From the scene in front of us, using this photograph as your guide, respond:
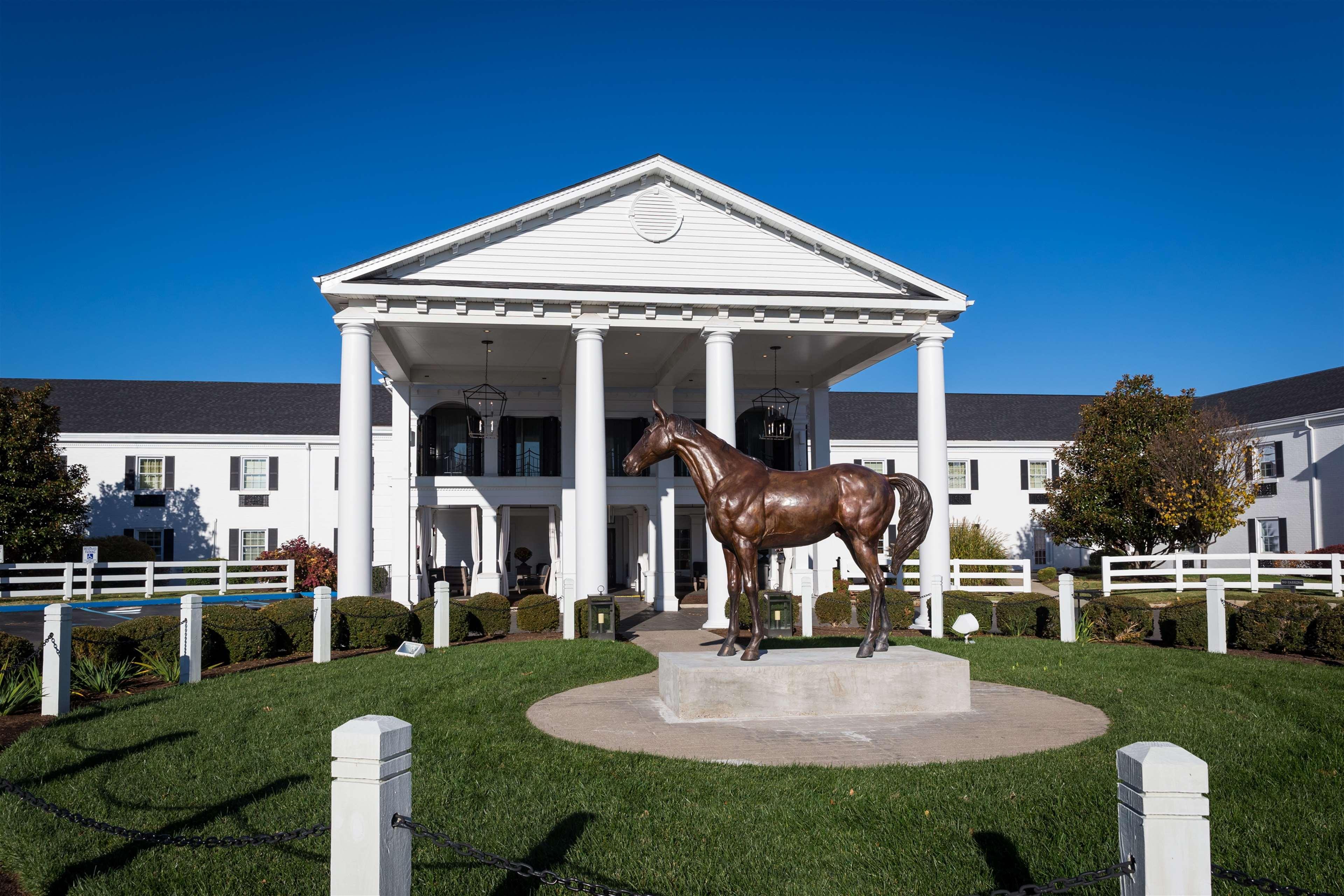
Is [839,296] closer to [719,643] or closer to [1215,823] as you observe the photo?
[719,643]

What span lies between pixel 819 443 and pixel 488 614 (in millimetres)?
13423

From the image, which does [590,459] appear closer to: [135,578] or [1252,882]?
[1252,882]

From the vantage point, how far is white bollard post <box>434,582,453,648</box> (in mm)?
17797

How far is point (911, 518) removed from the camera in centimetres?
1123

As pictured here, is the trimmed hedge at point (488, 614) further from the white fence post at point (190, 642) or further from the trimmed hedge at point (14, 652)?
the trimmed hedge at point (14, 652)

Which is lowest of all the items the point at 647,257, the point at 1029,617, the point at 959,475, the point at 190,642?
the point at 1029,617

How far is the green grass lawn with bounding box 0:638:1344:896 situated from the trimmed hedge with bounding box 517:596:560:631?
900 centimetres

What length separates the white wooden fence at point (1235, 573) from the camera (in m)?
26.3

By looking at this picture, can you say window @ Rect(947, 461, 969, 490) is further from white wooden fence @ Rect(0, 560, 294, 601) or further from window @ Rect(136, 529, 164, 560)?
window @ Rect(136, 529, 164, 560)

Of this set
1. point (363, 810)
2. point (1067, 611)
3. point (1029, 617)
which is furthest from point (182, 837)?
point (1029, 617)

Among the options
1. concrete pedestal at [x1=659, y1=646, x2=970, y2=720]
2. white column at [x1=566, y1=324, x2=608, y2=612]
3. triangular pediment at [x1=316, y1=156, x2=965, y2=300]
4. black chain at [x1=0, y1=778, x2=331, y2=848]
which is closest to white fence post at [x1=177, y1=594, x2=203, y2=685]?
concrete pedestal at [x1=659, y1=646, x2=970, y2=720]

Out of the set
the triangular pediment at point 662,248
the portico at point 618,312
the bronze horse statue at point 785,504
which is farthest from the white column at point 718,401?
the bronze horse statue at point 785,504

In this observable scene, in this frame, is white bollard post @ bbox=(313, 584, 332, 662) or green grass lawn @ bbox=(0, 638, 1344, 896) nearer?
green grass lawn @ bbox=(0, 638, 1344, 896)

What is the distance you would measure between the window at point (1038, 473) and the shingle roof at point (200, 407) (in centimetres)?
2966
